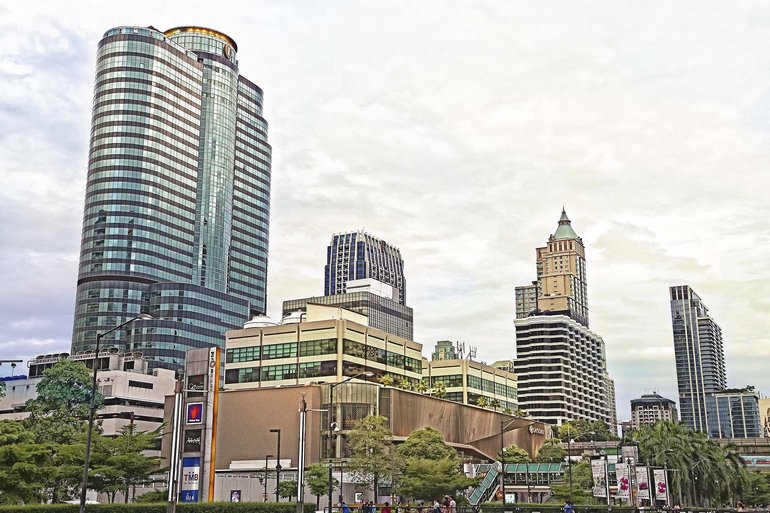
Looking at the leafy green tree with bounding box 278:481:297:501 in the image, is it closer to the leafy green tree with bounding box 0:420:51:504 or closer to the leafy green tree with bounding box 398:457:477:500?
the leafy green tree with bounding box 398:457:477:500

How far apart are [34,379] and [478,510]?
129353 mm

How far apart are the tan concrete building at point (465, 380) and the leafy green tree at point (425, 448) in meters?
69.1

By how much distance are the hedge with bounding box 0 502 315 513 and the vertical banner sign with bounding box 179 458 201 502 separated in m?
22.0

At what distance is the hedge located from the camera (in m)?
46.8

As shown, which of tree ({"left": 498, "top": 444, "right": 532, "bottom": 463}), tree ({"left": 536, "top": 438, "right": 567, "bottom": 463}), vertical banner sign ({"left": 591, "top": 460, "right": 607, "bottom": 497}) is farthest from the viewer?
tree ({"left": 536, "top": 438, "right": 567, "bottom": 463})

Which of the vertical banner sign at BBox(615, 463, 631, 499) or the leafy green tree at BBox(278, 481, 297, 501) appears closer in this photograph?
the vertical banner sign at BBox(615, 463, 631, 499)

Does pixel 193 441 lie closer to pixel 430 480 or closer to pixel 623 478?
pixel 430 480

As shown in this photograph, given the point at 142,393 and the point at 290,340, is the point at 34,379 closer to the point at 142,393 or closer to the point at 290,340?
the point at 142,393

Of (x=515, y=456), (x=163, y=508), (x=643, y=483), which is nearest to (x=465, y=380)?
(x=515, y=456)

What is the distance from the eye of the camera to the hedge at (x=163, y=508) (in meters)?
46.8

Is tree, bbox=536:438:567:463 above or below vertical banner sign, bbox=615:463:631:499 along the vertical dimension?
above

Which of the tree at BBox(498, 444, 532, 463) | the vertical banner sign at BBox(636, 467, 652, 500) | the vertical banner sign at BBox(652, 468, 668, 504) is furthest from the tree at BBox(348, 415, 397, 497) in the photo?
the tree at BBox(498, 444, 532, 463)

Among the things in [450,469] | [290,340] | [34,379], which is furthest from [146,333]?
[450,469]

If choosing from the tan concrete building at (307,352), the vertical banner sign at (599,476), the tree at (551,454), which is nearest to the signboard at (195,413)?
the tan concrete building at (307,352)
